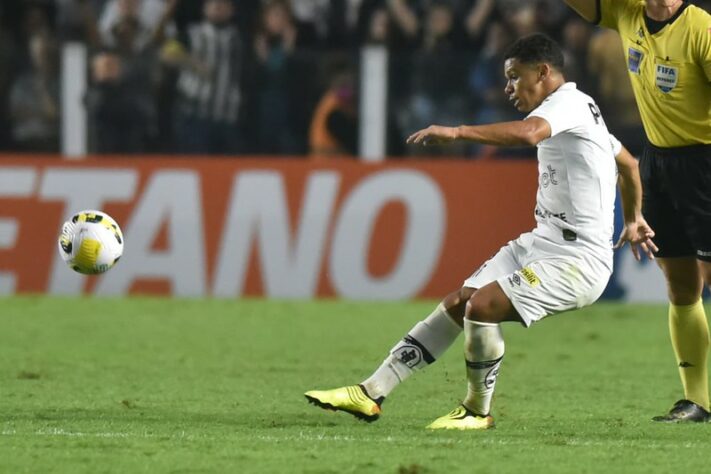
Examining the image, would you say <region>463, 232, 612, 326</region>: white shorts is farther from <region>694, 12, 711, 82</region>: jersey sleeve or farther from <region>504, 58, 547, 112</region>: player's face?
<region>694, 12, 711, 82</region>: jersey sleeve

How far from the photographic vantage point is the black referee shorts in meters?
7.43

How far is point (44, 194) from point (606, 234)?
805cm

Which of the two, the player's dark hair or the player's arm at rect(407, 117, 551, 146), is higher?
the player's dark hair

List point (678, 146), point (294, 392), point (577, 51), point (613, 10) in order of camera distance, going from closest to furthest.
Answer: point (678, 146)
point (613, 10)
point (294, 392)
point (577, 51)

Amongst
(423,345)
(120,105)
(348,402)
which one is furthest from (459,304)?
(120,105)

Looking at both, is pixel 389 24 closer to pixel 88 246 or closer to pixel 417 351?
pixel 88 246

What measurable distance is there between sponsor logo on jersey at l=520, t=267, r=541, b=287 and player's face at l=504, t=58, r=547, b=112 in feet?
2.51

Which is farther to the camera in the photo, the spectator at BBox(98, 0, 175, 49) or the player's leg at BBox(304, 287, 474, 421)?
the spectator at BBox(98, 0, 175, 49)

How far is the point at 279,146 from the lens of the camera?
14742 millimetres

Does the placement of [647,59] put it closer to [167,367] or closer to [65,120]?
[167,367]

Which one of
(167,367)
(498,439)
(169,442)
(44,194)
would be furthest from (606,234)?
(44,194)

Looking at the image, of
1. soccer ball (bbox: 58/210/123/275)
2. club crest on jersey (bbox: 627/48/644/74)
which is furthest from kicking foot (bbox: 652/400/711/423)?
soccer ball (bbox: 58/210/123/275)

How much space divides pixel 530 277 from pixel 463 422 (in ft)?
2.50

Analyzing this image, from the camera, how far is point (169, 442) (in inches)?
260
